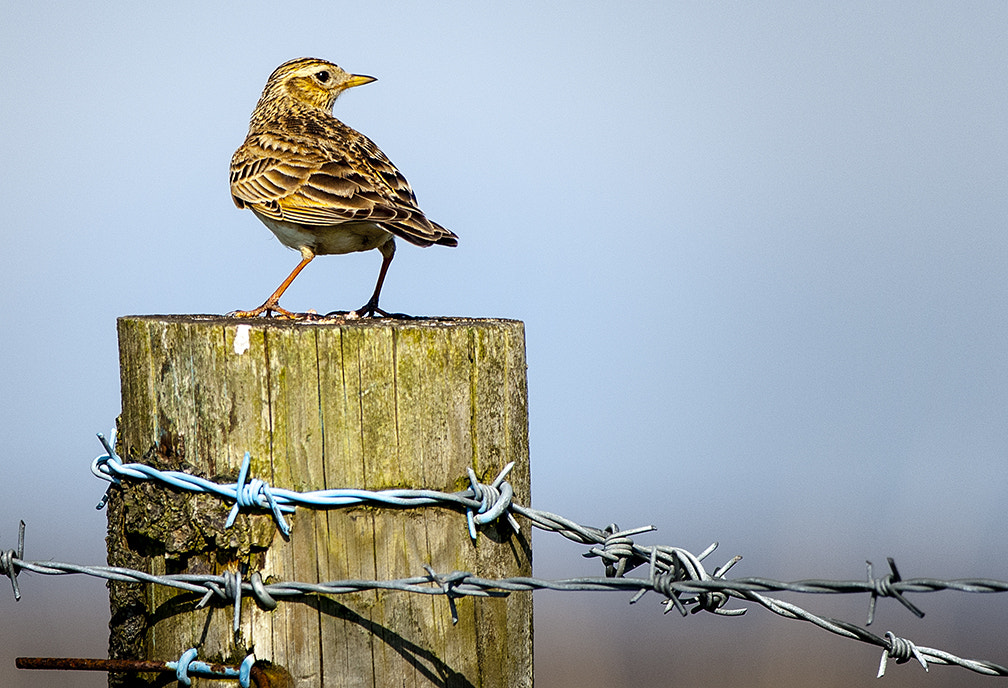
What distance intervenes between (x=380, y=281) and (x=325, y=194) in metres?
0.55

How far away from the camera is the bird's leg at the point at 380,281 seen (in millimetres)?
6196

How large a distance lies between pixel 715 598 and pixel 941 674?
33.5 ft

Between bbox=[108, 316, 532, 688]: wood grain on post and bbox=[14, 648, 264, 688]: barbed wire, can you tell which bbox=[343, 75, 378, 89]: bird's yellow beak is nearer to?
bbox=[108, 316, 532, 688]: wood grain on post

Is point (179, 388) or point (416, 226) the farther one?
point (416, 226)

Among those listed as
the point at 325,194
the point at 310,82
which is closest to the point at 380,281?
the point at 325,194

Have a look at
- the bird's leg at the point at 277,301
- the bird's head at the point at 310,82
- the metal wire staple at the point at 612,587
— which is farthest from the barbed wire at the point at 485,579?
the bird's head at the point at 310,82

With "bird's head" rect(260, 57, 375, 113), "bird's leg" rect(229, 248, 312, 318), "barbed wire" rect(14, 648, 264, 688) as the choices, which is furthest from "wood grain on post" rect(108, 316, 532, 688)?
"bird's head" rect(260, 57, 375, 113)

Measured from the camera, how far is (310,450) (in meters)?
3.43

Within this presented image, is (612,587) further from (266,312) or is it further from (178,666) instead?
(266,312)

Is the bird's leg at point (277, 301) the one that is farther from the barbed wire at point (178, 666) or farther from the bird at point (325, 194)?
the barbed wire at point (178, 666)

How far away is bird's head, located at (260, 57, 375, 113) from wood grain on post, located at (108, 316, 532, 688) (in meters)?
5.48

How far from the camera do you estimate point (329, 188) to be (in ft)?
21.7

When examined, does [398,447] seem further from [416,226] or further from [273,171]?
[273,171]

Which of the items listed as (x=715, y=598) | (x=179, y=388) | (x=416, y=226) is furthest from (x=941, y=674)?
(x=179, y=388)
